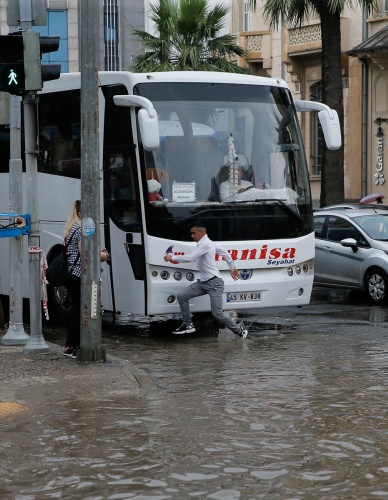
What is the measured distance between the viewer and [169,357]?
13.3 meters

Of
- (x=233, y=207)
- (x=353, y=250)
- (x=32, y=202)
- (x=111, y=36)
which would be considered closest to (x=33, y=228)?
(x=32, y=202)

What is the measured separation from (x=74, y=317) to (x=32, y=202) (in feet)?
4.27

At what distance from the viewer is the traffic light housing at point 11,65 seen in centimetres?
1215

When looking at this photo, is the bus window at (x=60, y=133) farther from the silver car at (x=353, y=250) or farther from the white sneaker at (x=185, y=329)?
the silver car at (x=353, y=250)

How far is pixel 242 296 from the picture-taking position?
15211mm

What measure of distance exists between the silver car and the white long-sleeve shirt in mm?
5212

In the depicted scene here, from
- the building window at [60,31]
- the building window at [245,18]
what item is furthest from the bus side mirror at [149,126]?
the building window at [60,31]

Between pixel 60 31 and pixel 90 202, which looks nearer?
pixel 90 202

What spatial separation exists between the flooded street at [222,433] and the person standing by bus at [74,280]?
0.78m

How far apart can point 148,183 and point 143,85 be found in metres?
1.23

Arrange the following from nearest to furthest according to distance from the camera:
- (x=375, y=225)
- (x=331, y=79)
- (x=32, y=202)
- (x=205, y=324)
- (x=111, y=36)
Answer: (x=32, y=202) → (x=205, y=324) → (x=375, y=225) → (x=331, y=79) → (x=111, y=36)

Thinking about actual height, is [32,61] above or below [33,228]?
above

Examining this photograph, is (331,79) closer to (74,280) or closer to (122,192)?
(122,192)

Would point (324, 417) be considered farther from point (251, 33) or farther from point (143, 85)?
point (251, 33)
